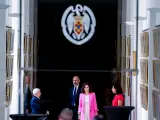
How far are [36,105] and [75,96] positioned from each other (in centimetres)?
53

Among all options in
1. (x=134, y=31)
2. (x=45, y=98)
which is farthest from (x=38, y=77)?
(x=134, y=31)

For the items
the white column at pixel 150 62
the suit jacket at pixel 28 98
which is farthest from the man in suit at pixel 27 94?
the white column at pixel 150 62

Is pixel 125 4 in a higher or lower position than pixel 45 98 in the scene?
higher

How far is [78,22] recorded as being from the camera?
8.23 metres

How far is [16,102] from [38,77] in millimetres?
458

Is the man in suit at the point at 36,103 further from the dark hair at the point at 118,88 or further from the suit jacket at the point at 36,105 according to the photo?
the dark hair at the point at 118,88

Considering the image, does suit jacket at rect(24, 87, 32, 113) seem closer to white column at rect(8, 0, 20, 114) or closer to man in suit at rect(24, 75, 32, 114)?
man in suit at rect(24, 75, 32, 114)

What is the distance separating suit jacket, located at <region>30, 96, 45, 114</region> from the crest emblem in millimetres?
921

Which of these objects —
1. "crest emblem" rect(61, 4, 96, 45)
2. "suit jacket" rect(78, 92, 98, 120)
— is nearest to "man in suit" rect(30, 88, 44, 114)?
"suit jacket" rect(78, 92, 98, 120)

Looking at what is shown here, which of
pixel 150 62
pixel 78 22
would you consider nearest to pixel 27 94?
pixel 78 22

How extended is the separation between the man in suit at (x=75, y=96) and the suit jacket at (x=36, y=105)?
0.39 metres

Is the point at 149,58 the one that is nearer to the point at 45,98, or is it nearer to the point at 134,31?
the point at 134,31

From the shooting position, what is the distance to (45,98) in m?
7.96

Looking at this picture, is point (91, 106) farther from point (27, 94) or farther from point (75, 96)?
point (27, 94)
